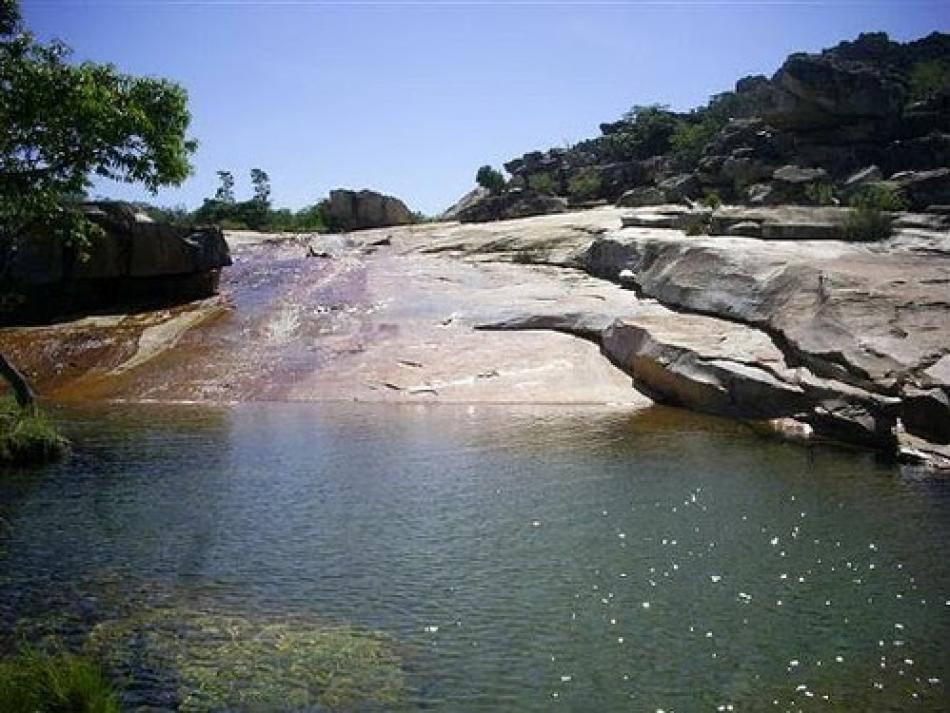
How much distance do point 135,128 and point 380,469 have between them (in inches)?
318

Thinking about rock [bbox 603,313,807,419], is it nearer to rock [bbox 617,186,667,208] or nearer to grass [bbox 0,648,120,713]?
grass [bbox 0,648,120,713]

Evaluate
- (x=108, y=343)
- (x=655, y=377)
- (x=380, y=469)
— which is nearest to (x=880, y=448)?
(x=655, y=377)

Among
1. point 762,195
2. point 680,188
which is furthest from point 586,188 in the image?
point 762,195

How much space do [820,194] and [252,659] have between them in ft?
134

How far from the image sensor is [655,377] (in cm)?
2427

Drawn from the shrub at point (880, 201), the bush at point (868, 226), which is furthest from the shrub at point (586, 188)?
the bush at point (868, 226)

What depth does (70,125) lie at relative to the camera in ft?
46.3

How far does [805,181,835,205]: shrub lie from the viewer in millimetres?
41750

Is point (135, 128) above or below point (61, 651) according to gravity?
above

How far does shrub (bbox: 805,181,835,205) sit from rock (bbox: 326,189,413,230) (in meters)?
36.3

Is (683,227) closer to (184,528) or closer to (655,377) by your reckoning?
(655,377)

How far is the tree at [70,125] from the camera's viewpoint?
44.5 ft

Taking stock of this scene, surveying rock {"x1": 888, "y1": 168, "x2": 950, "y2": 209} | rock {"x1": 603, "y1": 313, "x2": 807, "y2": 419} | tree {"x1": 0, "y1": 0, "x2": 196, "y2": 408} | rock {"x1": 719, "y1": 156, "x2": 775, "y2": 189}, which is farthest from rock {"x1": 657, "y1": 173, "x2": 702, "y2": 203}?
tree {"x1": 0, "y1": 0, "x2": 196, "y2": 408}

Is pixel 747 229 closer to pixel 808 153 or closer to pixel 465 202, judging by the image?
pixel 808 153
